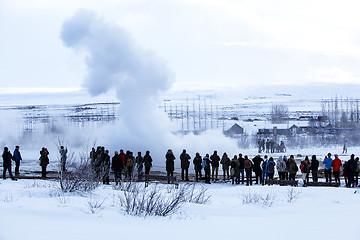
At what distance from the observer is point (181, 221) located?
30.9ft

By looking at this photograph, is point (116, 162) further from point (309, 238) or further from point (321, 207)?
point (309, 238)

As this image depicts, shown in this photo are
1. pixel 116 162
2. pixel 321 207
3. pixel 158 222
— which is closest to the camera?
pixel 158 222

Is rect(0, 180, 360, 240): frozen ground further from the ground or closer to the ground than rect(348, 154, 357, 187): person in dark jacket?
closer to the ground

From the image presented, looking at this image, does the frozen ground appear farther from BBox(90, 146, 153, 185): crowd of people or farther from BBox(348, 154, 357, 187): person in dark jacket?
BBox(348, 154, 357, 187): person in dark jacket

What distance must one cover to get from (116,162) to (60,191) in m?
4.08

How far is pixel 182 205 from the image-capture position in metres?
11.0

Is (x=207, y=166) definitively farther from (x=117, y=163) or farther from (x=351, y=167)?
(x=351, y=167)

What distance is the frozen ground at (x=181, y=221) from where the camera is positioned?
793cm

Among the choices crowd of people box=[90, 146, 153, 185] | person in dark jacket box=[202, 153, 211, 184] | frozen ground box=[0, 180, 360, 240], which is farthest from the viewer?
person in dark jacket box=[202, 153, 211, 184]

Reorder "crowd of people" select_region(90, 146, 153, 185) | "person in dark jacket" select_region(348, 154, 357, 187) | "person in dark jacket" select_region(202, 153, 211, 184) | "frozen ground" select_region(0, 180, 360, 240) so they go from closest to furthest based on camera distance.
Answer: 1. "frozen ground" select_region(0, 180, 360, 240)
2. "crowd of people" select_region(90, 146, 153, 185)
3. "person in dark jacket" select_region(348, 154, 357, 187)
4. "person in dark jacket" select_region(202, 153, 211, 184)

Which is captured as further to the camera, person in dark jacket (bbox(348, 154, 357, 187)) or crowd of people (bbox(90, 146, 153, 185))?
person in dark jacket (bbox(348, 154, 357, 187))

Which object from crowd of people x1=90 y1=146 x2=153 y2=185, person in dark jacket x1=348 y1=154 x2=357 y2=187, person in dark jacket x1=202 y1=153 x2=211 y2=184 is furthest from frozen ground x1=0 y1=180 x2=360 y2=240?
person in dark jacket x1=202 y1=153 x2=211 y2=184

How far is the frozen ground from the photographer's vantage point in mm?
7930

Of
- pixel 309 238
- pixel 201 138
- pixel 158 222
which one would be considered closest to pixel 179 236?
pixel 158 222
